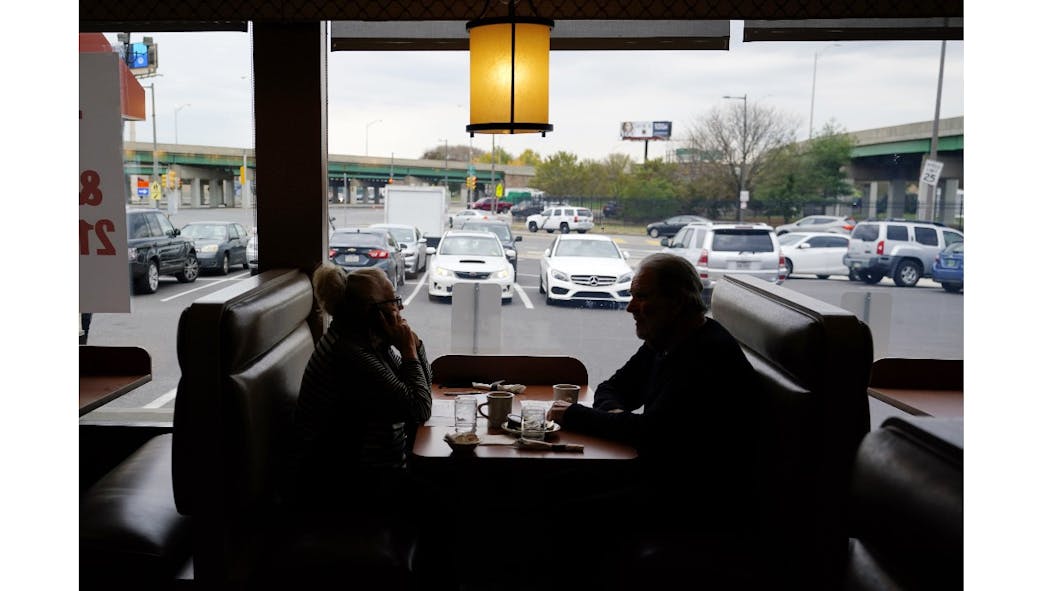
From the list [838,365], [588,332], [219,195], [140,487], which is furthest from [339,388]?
[588,332]

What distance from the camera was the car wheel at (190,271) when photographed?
4250 millimetres

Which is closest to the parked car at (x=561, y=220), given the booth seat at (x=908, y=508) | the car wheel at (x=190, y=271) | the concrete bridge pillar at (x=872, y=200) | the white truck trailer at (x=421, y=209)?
the white truck trailer at (x=421, y=209)

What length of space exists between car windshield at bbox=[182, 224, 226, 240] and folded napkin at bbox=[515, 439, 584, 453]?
2.55 metres

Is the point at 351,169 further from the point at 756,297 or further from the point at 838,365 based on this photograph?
the point at 838,365

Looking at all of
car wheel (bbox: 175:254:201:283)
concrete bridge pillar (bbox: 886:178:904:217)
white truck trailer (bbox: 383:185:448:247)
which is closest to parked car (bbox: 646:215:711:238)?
concrete bridge pillar (bbox: 886:178:904:217)

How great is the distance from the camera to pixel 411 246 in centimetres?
555


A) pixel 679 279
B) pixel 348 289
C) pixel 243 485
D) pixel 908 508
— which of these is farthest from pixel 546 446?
pixel 908 508

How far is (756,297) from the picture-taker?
9.52ft

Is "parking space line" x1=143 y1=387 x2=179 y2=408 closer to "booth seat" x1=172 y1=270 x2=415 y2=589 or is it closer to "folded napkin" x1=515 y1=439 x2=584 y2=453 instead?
"booth seat" x1=172 y1=270 x2=415 y2=589

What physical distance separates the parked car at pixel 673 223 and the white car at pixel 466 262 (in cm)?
110

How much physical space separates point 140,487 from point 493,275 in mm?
3154

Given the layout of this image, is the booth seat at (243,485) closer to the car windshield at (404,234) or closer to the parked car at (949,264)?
the car windshield at (404,234)

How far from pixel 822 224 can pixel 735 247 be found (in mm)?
774

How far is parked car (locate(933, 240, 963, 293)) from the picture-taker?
19.1 ft
